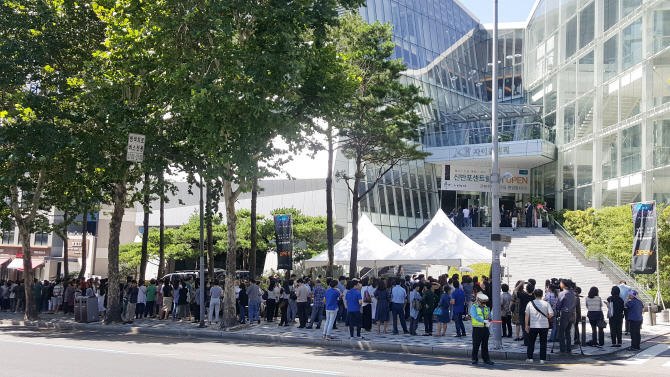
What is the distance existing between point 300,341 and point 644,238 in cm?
1469

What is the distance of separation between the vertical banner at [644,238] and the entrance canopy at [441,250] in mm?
5681

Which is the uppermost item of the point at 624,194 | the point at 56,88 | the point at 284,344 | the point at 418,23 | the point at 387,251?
the point at 418,23

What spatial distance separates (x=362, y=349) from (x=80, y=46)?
1547 centimetres

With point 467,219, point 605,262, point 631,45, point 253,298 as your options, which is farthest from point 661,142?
point 253,298

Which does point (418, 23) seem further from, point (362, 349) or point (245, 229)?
point (362, 349)

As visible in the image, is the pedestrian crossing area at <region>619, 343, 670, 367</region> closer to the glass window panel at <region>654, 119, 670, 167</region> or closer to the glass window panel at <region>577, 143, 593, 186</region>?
the glass window panel at <region>654, 119, 670, 167</region>

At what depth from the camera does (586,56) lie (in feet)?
132

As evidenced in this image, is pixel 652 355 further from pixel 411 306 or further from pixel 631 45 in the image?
pixel 631 45

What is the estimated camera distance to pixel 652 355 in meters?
15.0

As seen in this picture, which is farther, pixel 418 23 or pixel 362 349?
pixel 418 23

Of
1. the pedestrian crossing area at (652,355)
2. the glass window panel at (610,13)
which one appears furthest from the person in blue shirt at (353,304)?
the glass window panel at (610,13)

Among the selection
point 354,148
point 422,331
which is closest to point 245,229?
point 354,148

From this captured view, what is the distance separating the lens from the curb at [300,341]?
572 inches

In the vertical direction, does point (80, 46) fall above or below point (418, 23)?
below
